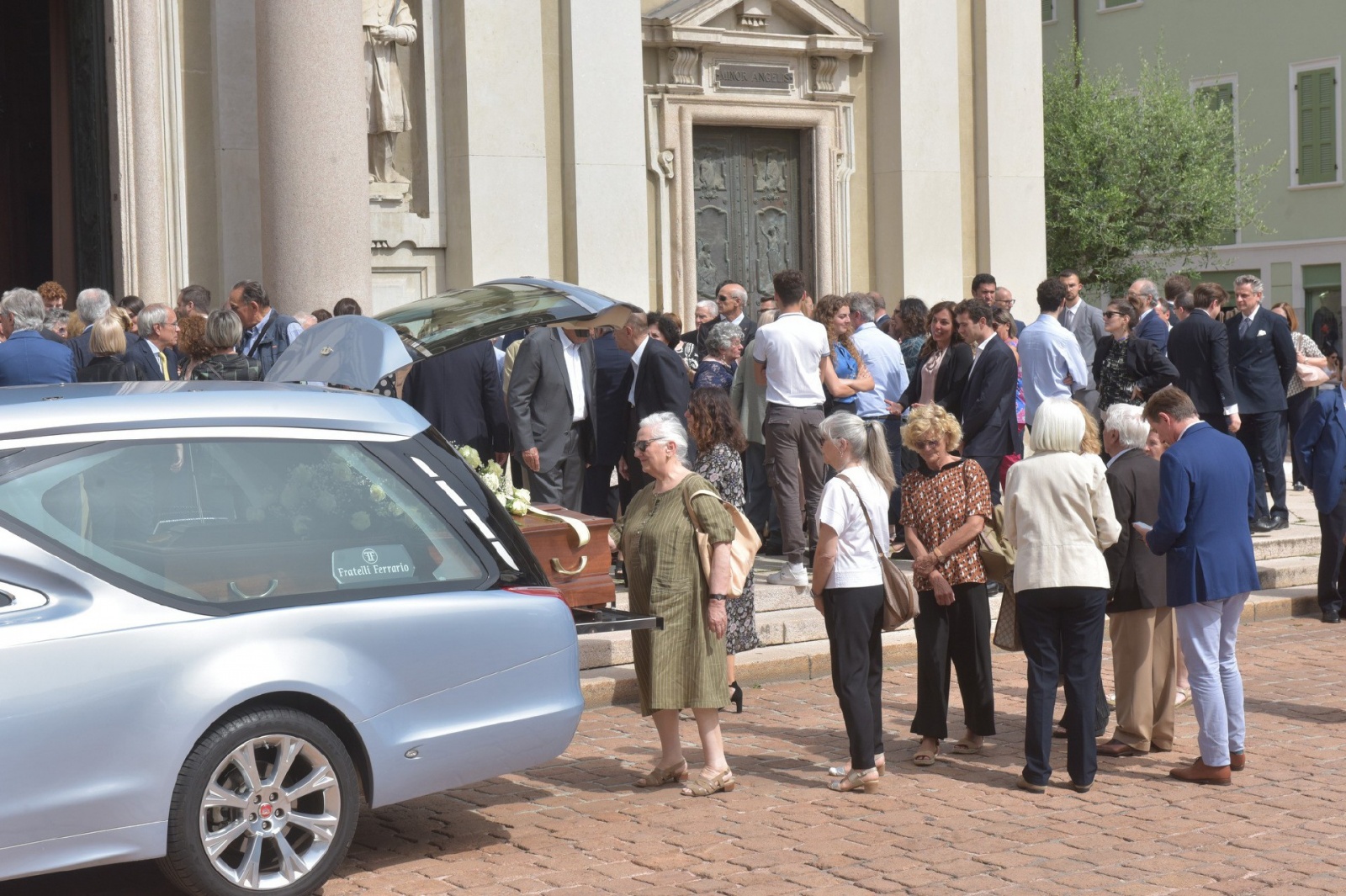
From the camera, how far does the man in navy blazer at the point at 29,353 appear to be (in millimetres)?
9914

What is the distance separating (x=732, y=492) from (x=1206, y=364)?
20.0 ft

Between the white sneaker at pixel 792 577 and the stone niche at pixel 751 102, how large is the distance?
5.80m

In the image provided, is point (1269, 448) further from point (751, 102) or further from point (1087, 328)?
point (751, 102)

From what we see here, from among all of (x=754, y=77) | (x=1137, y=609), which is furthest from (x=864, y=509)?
(x=754, y=77)

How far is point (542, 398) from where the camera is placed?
10.8m

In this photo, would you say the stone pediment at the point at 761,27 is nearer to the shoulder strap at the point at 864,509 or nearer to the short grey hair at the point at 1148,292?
the short grey hair at the point at 1148,292

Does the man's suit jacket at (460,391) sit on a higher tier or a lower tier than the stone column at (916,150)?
lower

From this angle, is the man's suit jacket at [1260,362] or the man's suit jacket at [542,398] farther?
the man's suit jacket at [1260,362]

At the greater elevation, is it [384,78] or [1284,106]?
[1284,106]

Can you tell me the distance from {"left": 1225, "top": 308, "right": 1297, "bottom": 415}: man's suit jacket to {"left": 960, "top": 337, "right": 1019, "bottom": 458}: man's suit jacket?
3.50 m

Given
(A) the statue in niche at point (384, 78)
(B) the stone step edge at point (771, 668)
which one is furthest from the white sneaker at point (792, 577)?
(A) the statue in niche at point (384, 78)

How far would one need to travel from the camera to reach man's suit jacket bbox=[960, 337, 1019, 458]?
1093 centimetres

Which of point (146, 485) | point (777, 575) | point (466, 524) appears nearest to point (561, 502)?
point (777, 575)

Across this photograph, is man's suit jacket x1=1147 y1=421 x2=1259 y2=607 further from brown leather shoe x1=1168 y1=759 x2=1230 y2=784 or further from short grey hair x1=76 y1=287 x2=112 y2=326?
short grey hair x1=76 y1=287 x2=112 y2=326
